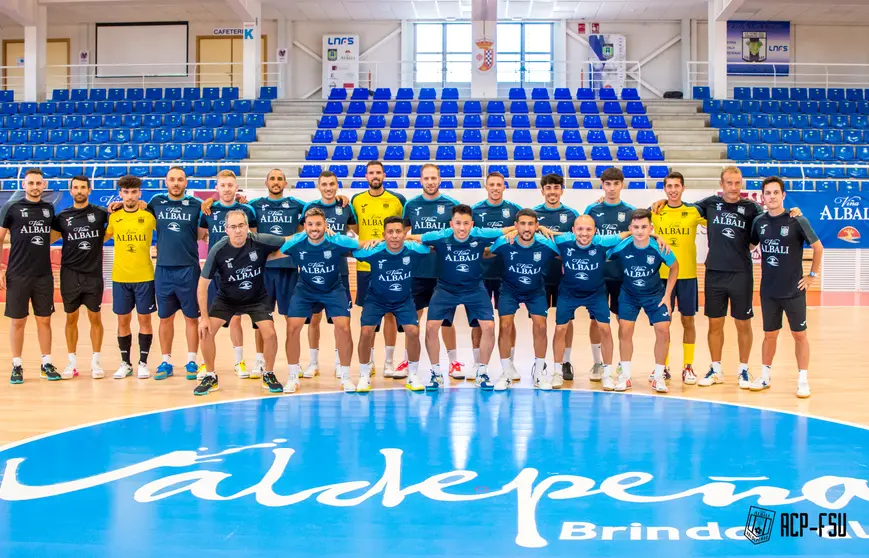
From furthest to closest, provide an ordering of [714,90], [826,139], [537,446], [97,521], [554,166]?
[714,90] → [826,139] → [554,166] → [537,446] → [97,521]

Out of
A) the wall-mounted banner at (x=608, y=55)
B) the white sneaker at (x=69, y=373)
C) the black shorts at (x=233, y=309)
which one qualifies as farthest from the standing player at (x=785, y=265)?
the wall-mounted banner at (x=608, y=55)

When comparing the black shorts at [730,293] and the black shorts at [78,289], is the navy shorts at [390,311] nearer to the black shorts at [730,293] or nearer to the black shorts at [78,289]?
the black shorts at [78,289]

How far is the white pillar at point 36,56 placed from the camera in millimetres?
21328

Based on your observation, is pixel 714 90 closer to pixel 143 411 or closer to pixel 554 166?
pixel 554 166

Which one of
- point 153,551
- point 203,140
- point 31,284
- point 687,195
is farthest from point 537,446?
point 203,140

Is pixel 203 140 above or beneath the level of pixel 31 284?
above

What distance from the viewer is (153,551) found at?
3.68 metres

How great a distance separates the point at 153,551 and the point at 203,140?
17.6m

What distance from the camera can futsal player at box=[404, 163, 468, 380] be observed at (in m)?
7.43

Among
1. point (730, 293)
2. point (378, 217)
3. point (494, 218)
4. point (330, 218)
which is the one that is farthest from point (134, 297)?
point (730, 293)

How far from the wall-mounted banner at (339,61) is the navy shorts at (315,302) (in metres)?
18.8

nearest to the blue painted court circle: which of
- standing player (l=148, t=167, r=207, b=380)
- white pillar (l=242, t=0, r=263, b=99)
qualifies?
standing player (l=148, t=167, r=207, b=380)

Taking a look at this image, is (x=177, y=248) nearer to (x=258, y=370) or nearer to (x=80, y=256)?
(x=80, y=256)

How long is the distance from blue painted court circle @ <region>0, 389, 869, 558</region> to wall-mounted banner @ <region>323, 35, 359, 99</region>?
19.7 meters
